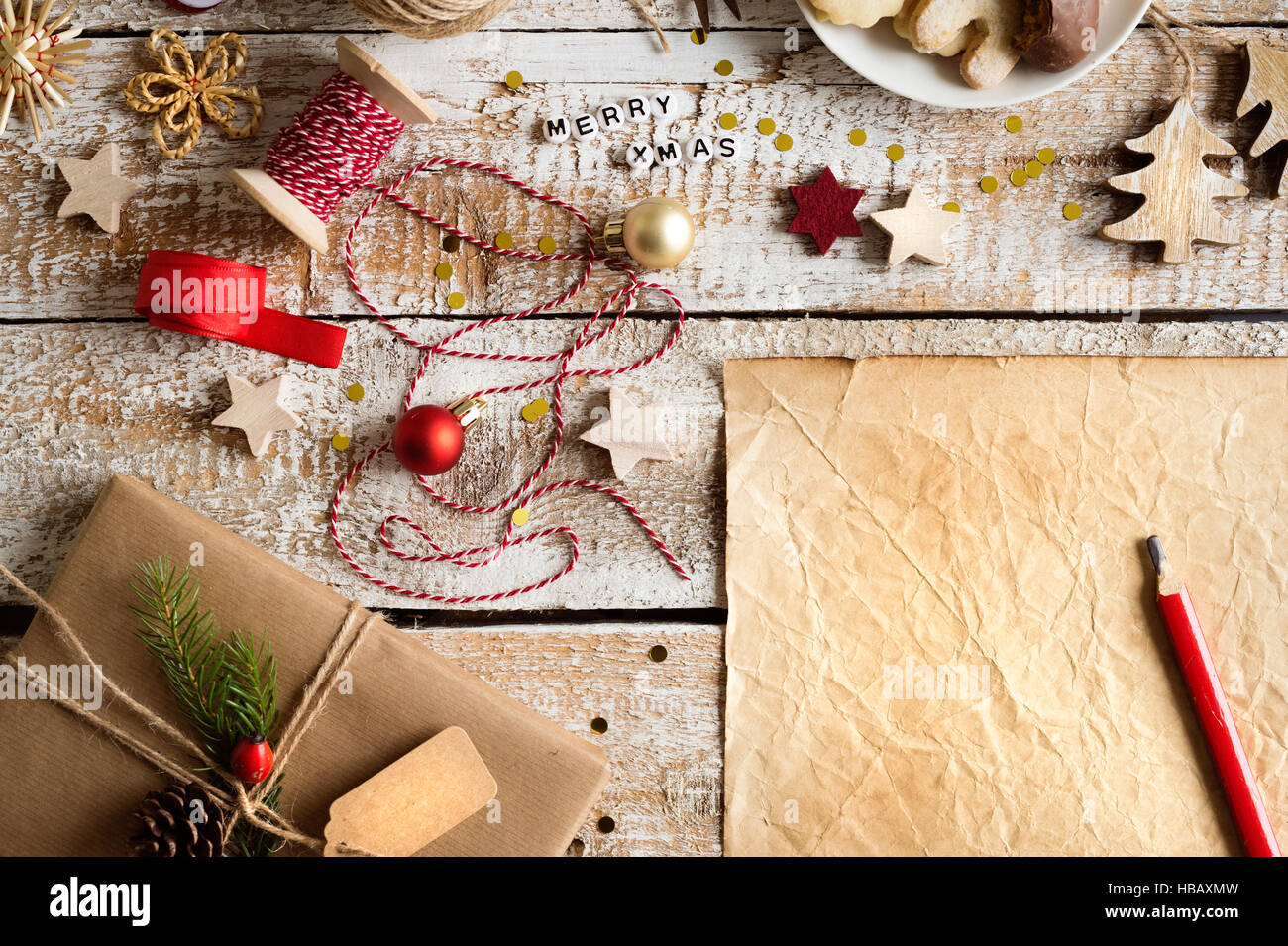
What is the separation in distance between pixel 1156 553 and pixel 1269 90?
1.70 feet

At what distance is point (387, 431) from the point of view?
0.96 meters

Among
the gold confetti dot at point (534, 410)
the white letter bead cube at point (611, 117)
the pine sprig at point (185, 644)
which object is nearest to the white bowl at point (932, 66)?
the white letter bead cube at point (611, 117)

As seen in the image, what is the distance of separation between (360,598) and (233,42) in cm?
62

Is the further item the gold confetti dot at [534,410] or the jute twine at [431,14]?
the gold confetti dot at [534,410]

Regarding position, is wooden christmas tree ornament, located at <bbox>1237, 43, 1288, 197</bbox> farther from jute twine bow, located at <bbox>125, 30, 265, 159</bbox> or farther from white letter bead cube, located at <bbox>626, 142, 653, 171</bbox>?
jute twine bow, located at <bbox>125, 30, 265, 159</bbox>

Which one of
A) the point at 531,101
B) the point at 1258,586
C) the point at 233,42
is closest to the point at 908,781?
the point at 1258,586

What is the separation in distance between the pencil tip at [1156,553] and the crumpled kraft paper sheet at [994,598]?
0.05 ft

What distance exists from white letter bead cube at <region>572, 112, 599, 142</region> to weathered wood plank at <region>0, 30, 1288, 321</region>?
2cm

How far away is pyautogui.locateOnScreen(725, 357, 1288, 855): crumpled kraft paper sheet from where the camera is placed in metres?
0.92

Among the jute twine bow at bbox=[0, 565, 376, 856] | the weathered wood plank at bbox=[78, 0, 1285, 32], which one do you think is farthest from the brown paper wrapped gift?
Answer: the weathered wood plank at bbox=[78, 0, 1285, 32]

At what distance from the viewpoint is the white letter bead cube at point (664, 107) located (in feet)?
3.16

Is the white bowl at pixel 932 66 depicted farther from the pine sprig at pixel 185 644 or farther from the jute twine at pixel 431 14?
the pine sprig at pixel 185 644

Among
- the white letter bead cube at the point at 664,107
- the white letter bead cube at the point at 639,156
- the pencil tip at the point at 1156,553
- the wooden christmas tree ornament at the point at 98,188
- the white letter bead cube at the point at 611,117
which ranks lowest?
the pencil tip at the point at 1156,553

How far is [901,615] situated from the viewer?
93cm
